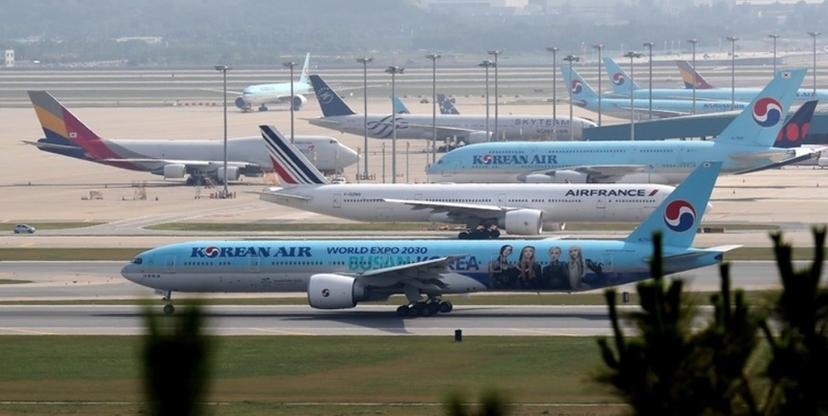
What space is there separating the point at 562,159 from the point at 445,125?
39.8 m

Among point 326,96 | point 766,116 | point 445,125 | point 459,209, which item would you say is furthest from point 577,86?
point 459,209

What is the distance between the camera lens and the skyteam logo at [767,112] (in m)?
80.7

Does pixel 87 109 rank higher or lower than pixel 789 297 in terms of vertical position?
higher

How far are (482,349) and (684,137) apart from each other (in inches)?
3224

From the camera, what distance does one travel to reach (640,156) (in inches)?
3297

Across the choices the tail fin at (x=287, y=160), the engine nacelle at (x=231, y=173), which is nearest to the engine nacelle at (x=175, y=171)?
the engine nacelle at (x=231, y=173)

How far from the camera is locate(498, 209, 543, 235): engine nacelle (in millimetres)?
65688

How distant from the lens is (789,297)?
8312mm

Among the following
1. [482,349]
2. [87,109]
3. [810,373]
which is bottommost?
[482,349]

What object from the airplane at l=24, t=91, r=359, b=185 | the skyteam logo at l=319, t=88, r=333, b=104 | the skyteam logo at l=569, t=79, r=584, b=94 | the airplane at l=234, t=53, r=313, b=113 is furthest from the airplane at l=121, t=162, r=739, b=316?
the airplane at l=234, t=53, r=313, b=113

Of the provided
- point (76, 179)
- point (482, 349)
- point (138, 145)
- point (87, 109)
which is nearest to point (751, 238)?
point (482, 349)

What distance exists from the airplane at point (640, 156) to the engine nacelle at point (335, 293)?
39354mm

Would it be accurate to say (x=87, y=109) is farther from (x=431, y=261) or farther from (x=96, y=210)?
(x=431, y=261)

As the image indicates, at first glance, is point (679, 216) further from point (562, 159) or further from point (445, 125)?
point (445, 125)
